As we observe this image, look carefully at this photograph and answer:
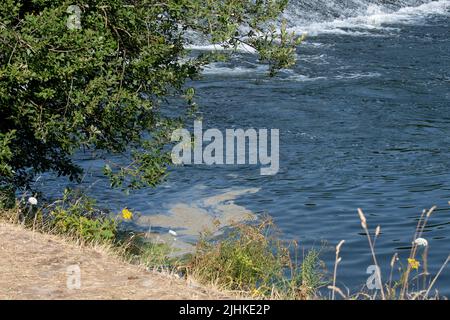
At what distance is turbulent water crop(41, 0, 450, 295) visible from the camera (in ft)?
47.3

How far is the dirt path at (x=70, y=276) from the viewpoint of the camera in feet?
25.3

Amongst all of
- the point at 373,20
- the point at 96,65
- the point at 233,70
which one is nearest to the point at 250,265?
the point at 96,65

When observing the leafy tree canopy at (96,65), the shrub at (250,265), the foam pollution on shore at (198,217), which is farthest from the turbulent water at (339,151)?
the leafy tree canopy at (96,65)

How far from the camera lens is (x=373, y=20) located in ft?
120

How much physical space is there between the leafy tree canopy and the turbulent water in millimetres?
2821

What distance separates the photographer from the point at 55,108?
1148 centimetres

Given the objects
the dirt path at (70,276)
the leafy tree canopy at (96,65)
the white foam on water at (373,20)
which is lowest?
the dirt path at (70,276)

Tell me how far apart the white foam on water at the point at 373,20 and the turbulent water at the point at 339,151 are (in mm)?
1045

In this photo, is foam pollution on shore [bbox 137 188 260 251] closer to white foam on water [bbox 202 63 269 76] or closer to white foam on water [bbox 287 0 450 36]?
white foam on water [bbox 202 63 269 76]

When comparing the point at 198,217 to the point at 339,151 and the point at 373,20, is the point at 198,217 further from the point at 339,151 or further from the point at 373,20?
the point at 373,20

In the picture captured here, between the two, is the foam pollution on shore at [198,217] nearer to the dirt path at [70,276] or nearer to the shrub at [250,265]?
the shrub at [250,265]

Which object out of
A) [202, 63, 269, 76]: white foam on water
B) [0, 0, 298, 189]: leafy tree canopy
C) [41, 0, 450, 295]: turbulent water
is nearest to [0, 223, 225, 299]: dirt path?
[0, 0, 298, 189]: leafy tree canopy

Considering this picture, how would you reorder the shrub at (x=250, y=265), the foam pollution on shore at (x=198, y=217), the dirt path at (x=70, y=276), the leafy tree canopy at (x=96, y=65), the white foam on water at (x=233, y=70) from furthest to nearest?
the white foam on water at (x=233, y=70) → the foam pollution on shore at (x=198, y=217) → the leafy tree canopy at (x=96, y=65) → the shrub at (x=250, y=265) → the dirt path at (x=70, y=276)
